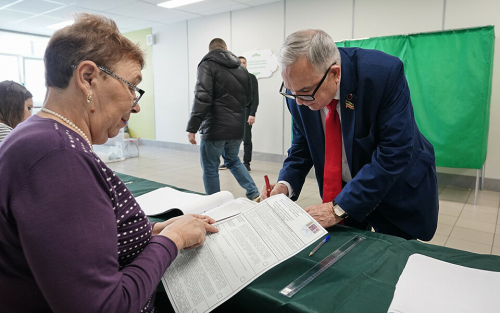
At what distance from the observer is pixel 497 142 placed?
386cm

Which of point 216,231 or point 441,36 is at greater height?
point 441,36

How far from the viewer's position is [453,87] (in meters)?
3.63

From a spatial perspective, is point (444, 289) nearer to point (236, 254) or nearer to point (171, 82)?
point (236, 254)

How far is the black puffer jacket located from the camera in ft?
10.1

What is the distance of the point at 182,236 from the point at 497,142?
4.38 metres

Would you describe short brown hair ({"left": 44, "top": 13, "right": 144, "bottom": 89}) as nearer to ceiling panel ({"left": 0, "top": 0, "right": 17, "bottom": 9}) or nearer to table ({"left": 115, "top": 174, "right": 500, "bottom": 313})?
table ({"left": 115, "top": 174, "right": 500, "bottom": 313})

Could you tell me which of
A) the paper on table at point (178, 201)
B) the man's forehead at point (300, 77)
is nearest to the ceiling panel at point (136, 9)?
the paper on table at point (178, 201)

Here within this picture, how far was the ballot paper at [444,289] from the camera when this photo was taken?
64 cm

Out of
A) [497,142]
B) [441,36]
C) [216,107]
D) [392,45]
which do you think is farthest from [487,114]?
[216,107]

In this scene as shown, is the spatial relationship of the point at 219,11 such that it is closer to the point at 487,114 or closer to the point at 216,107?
the point at 216,107

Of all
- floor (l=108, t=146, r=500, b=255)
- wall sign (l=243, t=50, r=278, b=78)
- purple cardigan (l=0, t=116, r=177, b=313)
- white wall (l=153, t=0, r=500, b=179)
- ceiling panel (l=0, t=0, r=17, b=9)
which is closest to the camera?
purple cardigan (l=0, t=116, r=177, b=313)

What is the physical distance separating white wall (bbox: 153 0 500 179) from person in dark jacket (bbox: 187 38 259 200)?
230 cm

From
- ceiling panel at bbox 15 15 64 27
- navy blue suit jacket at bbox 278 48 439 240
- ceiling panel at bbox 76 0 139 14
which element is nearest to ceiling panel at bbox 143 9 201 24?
ceiling panel at bbox 76 0 139 14

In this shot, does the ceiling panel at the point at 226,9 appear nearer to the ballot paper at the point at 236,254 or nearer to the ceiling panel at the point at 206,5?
the ceiling panel at the point at 206,5
